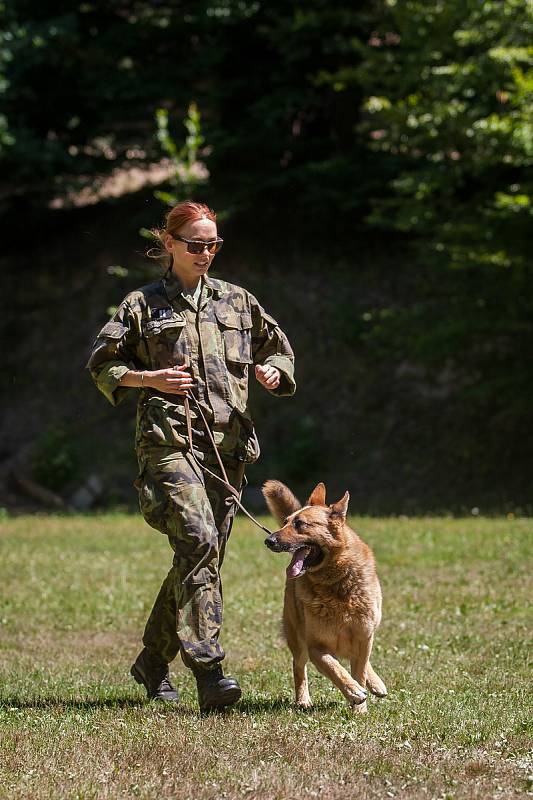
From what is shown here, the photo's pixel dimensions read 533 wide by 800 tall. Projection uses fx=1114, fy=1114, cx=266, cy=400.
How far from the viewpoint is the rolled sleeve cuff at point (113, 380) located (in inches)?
231

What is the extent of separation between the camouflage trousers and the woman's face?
3.23ft

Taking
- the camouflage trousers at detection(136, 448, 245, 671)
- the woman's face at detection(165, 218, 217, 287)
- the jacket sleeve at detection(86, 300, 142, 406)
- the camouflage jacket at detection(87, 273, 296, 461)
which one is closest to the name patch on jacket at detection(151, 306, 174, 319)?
the camouflage jacket at detection(87, 273, 296, 461)

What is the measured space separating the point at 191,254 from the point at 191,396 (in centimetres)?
78

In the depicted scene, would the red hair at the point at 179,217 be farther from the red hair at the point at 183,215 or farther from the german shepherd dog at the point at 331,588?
the german shepherd dog at the point at 331,588

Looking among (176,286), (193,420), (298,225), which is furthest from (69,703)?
(298,225)

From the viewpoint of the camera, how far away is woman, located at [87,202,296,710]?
5.87 meters

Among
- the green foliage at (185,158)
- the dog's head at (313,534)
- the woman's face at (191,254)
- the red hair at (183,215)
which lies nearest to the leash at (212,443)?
the dog's head at (313,534)

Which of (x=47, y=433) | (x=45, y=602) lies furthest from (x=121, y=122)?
(x=45, y=602)

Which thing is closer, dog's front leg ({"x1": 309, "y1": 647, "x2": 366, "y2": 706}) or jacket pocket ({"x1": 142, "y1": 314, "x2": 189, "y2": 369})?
dog's front leg ({"x1": 309, "y1": 647, "x2": 366, "y2": 706})

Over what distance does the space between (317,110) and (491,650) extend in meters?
19.2

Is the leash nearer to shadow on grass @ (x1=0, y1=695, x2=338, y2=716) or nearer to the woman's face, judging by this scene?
the woman's face

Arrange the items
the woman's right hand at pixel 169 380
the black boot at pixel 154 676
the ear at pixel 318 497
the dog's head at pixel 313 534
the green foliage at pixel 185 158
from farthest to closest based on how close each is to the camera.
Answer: the green foliage at pixel 185 158
the black boot at pixel 154 676
the ear at pixel 318 497
the dog's head at pixel 313 534
the woman's right hand at pixel 169 380

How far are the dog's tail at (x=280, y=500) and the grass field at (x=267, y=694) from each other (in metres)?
1.07

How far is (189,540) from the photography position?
230 inches
